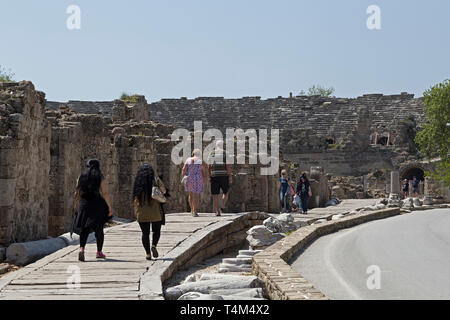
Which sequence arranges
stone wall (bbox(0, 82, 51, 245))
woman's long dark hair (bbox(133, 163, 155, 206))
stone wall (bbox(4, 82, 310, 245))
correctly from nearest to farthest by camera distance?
woman's long dark hair (bbox(133, 163, 155, 206))
stone wall (bbox(0, 82, 51, 245))
stone wall (bbox(4, 82, 310, 245))

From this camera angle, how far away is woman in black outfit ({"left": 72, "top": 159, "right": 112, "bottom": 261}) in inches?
354

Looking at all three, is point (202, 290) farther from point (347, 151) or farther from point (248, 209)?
point (347, 151)

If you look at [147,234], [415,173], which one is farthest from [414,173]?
[147,234]

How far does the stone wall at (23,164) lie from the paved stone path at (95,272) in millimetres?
1180

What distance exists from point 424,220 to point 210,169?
779 centimetres

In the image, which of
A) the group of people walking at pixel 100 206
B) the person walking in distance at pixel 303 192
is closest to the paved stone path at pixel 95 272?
the group of people walking at pixel 100 206

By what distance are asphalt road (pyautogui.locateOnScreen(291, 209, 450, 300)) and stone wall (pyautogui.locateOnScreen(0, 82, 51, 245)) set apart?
4.34m

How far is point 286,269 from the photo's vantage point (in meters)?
7.68

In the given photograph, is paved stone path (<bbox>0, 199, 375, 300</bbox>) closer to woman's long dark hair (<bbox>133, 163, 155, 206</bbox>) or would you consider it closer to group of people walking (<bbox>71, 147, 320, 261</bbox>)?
group of people walking (<bbox>71, 147, 320, 261</bbox>)

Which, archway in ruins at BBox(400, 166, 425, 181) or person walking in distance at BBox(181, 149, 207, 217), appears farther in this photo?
archway in ruins at BBox(400, 166, 425, 181)

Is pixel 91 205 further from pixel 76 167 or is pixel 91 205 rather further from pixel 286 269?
pixel 76 167

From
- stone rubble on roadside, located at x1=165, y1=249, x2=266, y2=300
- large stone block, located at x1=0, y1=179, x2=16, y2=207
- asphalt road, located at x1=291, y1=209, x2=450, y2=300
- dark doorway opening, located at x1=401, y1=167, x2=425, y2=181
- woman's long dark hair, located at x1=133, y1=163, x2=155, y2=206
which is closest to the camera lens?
stone rubble on roadside, located at x1=165, y1=249, x2=266, y2=300

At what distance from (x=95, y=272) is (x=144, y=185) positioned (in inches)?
66.5

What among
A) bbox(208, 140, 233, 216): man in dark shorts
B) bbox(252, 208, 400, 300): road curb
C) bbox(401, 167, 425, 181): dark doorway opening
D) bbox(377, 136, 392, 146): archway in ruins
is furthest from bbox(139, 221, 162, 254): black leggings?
bbox(377, 136, 392, 146): archway in ruins
